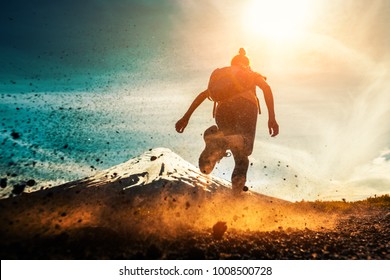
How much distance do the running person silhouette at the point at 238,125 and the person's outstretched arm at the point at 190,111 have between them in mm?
397

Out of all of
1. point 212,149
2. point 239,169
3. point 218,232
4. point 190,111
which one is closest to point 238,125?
point 212,149

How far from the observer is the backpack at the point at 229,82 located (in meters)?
5.99

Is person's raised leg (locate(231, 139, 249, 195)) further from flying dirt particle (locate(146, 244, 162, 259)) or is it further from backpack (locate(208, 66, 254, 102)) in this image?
flying dirt particle (locate(146, 244, 162, 259))

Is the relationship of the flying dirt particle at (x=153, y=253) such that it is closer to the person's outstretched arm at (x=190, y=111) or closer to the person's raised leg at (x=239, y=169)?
the person's raised leg at (x=239, y=169)

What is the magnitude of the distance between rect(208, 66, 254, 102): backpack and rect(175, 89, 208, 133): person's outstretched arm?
0.61 m

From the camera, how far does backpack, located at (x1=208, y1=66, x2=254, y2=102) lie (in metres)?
5.99

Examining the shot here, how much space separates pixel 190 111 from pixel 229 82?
4.23ft

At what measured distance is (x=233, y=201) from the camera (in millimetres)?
5492

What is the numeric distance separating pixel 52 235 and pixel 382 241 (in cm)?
454

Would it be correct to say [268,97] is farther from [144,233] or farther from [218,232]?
[144,233]

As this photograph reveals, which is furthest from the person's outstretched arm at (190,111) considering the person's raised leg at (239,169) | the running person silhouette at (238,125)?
the person's raised leg at (239,169)

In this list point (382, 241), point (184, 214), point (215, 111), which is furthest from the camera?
point (215, 111)
